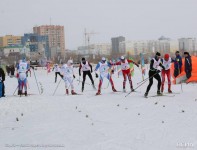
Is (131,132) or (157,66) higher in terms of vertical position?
(157,66)

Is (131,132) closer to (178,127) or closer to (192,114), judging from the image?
(178,127)

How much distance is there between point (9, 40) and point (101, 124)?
151 metres

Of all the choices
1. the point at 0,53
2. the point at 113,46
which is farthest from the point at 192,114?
the point at 113,46

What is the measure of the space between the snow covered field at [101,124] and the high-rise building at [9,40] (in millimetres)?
142016

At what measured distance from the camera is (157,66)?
14.8m

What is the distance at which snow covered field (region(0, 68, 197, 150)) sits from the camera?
7484mm

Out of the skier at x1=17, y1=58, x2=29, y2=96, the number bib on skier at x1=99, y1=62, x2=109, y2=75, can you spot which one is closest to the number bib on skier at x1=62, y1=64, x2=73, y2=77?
the number bib on skier at x1=99, y1=62, x2=109, y2=75

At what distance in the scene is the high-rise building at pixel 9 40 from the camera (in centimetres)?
15025

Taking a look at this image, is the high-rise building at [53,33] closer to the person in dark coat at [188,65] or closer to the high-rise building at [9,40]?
the high-rise building at [9,40]

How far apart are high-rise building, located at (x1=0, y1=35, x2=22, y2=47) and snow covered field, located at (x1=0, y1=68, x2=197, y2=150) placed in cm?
14202

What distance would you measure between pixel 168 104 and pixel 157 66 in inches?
121

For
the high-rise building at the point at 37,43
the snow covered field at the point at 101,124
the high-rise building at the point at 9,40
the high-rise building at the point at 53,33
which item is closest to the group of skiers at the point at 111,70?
the snow covered field at the point at 101,124

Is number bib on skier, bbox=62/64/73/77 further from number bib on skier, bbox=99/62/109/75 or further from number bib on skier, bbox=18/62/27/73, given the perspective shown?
number bib on skier, bbox=18/62/27/73

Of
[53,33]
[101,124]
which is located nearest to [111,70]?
[101,124]
